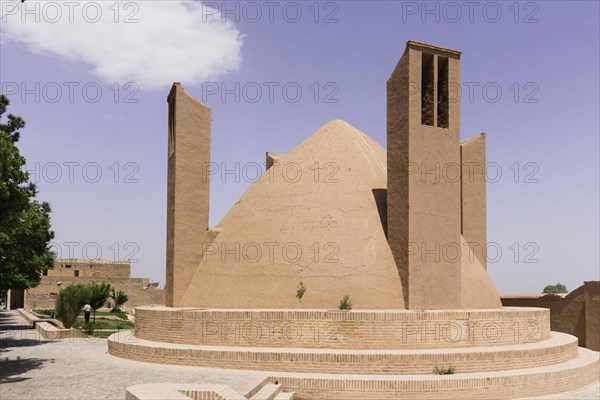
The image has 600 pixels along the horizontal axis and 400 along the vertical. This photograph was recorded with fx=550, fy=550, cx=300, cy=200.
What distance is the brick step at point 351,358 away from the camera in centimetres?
1003

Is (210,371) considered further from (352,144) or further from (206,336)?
(352,144)

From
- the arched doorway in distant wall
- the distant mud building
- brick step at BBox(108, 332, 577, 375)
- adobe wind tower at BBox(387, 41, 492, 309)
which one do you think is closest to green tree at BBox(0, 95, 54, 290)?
brick step at BBox(108, 332, 577, 375)

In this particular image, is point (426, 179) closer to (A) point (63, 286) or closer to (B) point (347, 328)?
(B) point (347, 328)

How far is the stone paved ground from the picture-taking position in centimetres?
817

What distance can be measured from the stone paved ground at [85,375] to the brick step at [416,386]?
526 millimetres

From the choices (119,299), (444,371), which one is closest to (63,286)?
(119,299)

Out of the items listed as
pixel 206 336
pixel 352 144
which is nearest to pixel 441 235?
pixel 352 144

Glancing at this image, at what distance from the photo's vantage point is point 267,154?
18516 mm

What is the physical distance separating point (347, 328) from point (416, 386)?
1903mm

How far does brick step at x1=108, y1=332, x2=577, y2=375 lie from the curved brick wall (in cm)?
26

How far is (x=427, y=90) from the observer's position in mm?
13414

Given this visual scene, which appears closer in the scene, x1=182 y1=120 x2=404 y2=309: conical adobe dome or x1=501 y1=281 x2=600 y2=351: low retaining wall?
x1=182 y1=120 x2=404 y2=309: conical adobe dome

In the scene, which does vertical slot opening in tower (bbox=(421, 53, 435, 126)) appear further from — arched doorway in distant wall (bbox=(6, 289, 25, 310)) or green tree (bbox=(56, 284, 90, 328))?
arched doorway in distant wall (bbox=(6, 289, 25, 310))

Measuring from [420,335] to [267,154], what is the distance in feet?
30.8
